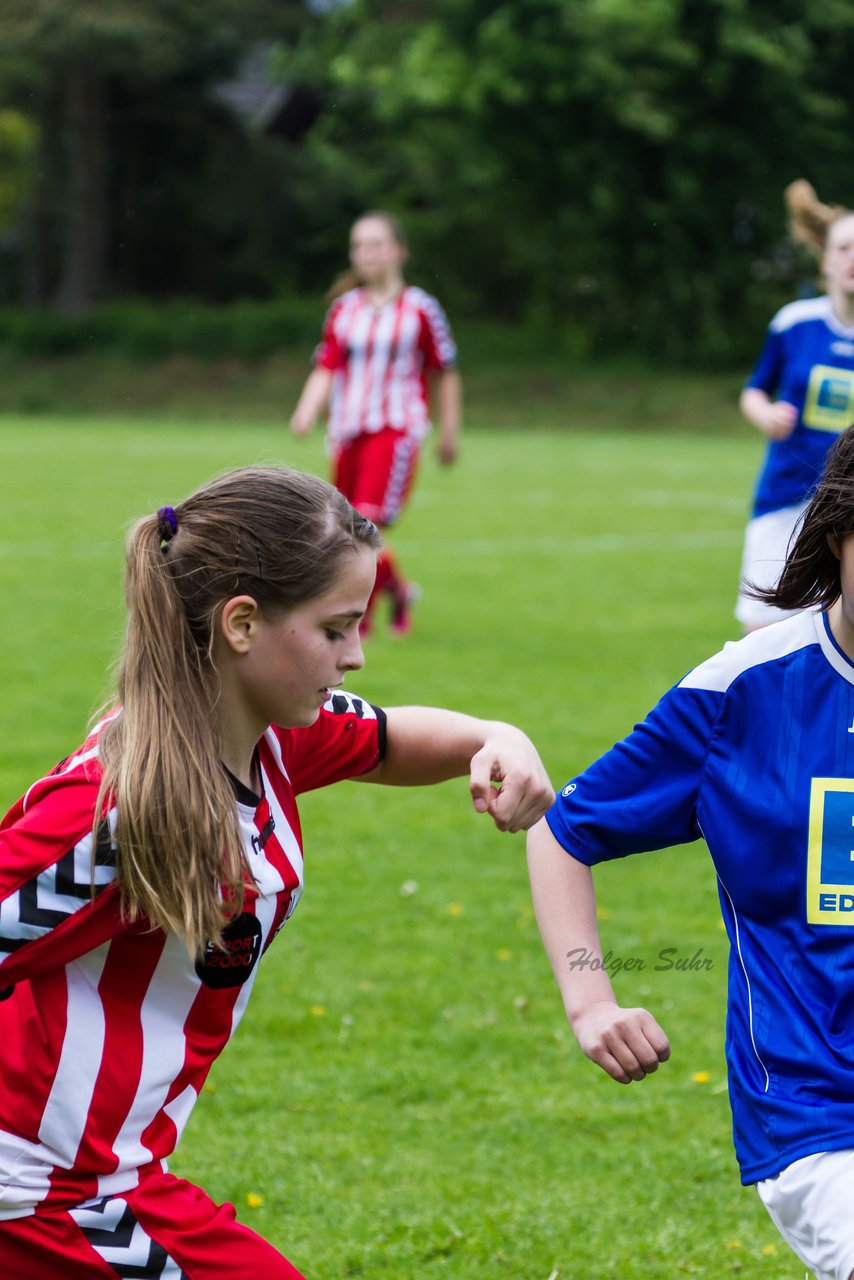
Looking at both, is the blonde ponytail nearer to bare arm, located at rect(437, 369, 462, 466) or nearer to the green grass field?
the green grass field

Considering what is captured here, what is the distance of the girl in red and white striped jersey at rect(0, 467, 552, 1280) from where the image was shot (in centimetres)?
216

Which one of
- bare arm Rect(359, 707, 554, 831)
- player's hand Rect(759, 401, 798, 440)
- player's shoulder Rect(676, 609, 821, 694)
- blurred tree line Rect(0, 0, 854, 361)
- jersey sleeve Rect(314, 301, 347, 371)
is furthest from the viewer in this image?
blurred tree line Rect(0, 0, 854, 361)

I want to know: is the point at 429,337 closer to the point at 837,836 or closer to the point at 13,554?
the point at 13,554

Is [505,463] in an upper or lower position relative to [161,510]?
lower

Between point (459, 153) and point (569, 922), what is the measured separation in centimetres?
3813

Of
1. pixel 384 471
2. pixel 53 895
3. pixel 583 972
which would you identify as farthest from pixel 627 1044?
pixel 384 471

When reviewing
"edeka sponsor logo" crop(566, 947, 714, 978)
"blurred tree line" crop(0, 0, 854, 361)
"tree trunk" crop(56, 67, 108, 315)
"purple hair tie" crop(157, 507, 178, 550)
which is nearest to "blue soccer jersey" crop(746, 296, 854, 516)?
"edeka sponsor logo" crop(566, 947, 714, 978)

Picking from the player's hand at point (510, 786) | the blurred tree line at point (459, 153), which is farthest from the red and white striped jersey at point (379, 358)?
the blurred tree line at point (459, 153)

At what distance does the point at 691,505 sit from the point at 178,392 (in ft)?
66.1

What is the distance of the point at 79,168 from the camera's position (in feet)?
136

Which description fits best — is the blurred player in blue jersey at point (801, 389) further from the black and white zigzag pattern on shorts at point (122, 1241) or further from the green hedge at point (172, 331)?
the green hedge at point (172, 331)

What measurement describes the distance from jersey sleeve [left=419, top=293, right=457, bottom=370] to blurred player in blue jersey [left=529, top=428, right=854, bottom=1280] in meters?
8.03

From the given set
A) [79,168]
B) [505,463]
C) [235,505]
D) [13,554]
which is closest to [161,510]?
Result: [235,505]

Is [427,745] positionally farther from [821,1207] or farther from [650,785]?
[821,1207]
